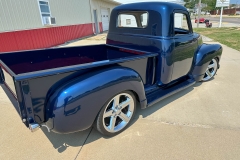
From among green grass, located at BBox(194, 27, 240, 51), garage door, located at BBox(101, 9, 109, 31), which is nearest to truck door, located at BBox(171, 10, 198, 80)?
green grass, located at BBox(194, 27, 240, 51)

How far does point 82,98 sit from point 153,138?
1.24 meters

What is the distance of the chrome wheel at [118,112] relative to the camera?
2245mm

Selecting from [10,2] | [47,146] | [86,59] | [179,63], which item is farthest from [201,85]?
[10,2]

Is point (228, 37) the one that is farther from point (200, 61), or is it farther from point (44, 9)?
point (44, 9)

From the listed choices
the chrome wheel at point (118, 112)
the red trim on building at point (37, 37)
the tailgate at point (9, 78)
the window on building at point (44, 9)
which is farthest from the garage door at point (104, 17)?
the chrome wheel at point (118, 112)

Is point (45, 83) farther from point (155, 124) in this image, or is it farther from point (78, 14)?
point (78, 14)

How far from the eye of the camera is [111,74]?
2.04 metres

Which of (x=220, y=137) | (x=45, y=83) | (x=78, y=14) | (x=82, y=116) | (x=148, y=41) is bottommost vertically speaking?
(x=220, y=137)

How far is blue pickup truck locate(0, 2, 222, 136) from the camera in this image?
5.69 feet

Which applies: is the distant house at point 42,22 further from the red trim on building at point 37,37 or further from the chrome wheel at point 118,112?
the chrome wheel at point 118,112

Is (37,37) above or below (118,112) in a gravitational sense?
above

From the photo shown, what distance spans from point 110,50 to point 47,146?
7.23 feet

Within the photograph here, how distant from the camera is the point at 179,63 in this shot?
3.08 meters

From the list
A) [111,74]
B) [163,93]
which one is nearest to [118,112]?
[111,74]
